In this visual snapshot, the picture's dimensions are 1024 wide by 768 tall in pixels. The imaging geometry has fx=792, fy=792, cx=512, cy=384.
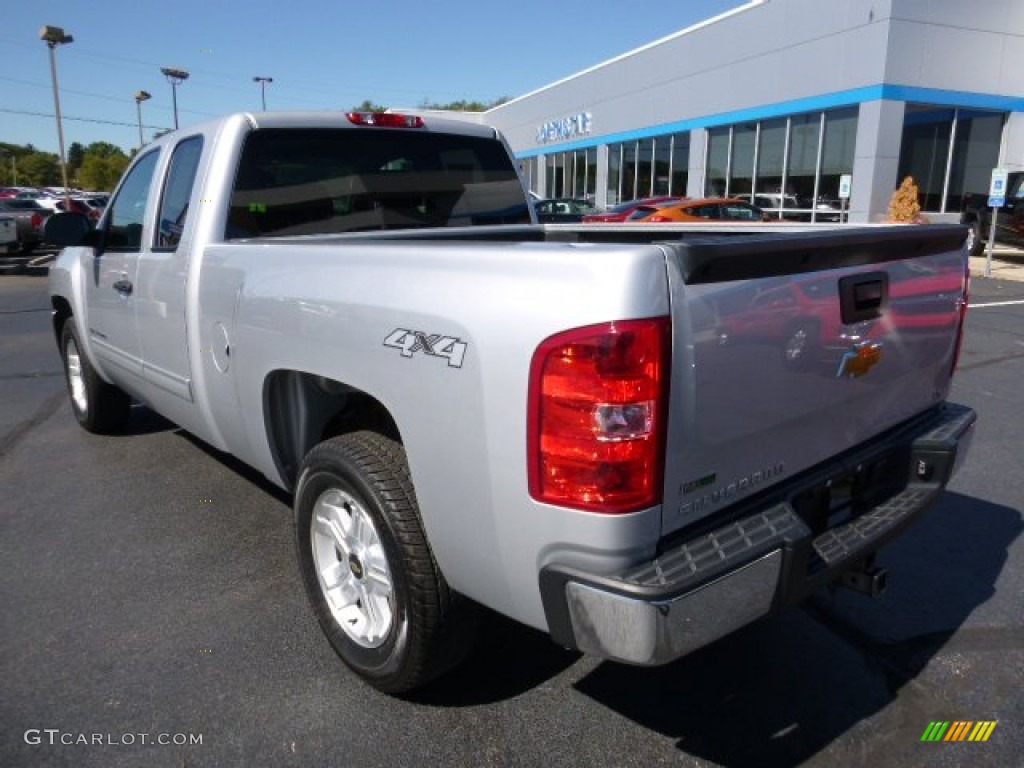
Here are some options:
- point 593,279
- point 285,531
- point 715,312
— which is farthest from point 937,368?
point 285,531

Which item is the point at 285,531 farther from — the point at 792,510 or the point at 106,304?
the point at 792,510

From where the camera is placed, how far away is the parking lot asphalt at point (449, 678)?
2436 mm

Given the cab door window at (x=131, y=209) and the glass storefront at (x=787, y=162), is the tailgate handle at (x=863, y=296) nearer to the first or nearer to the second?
the cab door window at (x=131, y=209)

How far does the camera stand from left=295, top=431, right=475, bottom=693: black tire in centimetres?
233

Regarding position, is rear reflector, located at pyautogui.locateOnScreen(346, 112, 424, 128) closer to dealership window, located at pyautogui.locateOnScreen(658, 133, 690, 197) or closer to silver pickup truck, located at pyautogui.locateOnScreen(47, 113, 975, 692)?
silver pickup truck, located at pyautogui.locateOnScreen(47, 113, 975, 692)

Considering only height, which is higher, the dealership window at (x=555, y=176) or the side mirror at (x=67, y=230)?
the dealership window at (x=555, y=176)

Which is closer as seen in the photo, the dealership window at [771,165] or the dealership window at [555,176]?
the dealership window at [771,165]

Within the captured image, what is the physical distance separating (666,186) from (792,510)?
2696 centimetres

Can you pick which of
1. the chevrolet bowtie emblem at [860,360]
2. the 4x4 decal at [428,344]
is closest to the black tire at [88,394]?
the 4x4 decal at [428,344]

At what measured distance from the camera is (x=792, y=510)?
219 cm

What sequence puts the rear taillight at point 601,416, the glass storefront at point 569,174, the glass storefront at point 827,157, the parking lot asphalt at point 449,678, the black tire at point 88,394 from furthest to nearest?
the glass storefront at point 569,174 → the glass storefront at point 827,157 → the black tire at point 88,394 → the parking lot asphalt at point 449,678 → the rear taillight at point 601,416

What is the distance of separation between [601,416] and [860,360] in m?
1.02

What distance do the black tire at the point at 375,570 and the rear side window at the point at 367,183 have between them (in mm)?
1384

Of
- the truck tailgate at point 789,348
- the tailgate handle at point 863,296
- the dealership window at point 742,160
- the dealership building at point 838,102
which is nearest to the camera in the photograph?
the truck tailgate at point 789,348
